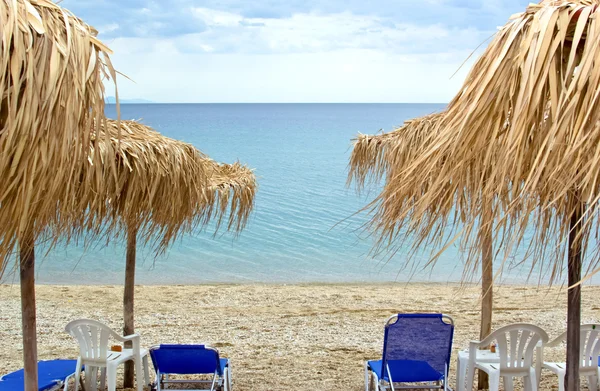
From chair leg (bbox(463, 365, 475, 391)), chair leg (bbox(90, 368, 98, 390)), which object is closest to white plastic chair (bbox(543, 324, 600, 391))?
chair leg (bbox(463, 365, 475, 391))

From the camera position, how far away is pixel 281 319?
30.1ft

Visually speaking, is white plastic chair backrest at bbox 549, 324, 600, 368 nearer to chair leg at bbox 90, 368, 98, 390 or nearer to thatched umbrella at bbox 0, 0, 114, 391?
chair leg at bbox 90, 368, 98, 390

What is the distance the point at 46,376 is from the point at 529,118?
165 inches

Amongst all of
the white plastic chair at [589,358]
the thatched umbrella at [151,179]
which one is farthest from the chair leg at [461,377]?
the thatched umbrella at [151,179]

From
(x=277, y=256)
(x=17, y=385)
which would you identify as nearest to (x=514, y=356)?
(x=17, y=385)

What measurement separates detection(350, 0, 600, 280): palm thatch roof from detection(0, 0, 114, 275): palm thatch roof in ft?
3.56

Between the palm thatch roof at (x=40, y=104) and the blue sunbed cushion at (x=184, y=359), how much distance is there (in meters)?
2.81

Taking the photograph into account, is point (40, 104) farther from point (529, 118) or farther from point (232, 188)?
point (232, 188)

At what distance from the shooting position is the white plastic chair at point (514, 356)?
501cm

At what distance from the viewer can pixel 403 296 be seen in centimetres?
1133

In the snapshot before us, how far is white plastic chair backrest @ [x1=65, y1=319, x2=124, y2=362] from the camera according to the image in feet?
17.1

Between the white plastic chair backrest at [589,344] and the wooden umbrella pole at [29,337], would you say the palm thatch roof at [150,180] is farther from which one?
the white plastic chair backrest at [589,344]

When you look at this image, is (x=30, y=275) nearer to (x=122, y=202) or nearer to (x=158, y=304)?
(x=122, y=202)

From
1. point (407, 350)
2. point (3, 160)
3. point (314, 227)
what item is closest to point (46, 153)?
point (3, 160)
